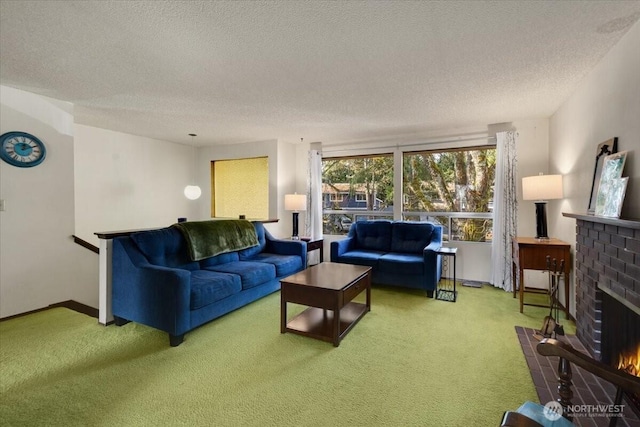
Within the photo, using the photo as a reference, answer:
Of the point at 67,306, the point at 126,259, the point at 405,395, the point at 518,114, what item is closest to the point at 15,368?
the point at 126,259

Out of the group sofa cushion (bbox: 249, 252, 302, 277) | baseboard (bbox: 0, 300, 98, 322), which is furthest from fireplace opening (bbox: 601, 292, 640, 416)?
baseboard (bbox: 0, 300, 98, 322)

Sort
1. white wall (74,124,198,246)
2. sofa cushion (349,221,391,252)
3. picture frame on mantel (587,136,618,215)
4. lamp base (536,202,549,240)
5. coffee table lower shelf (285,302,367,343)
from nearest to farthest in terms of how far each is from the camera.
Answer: picture frame on mantel (587,136,618,215) → coffee table lower shelf (285,302,367,343) → lamp base (536,202,549,240) → white wall (74,124,198,246) → sofa cushion (349,221,391,252)

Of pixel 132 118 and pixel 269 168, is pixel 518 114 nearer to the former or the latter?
pixel 269 168

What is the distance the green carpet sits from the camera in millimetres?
1710

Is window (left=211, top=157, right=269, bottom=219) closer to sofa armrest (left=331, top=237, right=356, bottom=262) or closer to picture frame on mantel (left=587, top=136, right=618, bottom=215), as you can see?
sofa armrest (left=331, top=237, right=356, bottom=262)

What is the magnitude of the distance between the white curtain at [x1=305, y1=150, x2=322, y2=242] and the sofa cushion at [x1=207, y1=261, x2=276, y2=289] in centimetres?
182

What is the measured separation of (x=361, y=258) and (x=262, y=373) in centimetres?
230

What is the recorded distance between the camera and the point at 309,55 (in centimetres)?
233

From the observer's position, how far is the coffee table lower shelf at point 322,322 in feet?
8.66

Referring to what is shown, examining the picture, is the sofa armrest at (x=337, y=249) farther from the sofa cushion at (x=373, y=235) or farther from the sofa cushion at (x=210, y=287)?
the sofa cushion at (x=210, y=287)

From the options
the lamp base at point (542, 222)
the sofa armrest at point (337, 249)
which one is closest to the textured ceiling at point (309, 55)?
the lamp base at point (542, 222)

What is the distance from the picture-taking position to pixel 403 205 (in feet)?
16.4

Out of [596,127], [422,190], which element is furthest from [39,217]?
[596,127]

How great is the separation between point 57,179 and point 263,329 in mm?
2978
